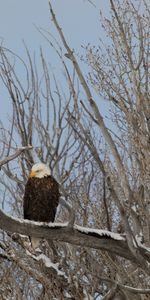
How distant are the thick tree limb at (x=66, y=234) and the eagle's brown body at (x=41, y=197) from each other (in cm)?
120

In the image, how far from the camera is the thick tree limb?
3.81m

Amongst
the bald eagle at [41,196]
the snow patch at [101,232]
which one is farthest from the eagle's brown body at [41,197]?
the snow patch at [101,232]

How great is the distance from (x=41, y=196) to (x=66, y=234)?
1.31 metres

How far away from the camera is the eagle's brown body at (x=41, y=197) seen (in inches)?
206

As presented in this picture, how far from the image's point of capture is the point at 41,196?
5230 mm

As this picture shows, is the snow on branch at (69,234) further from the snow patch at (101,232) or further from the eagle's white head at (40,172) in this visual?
the eagle's white head at (40,172)

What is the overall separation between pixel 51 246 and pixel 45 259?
0.40m

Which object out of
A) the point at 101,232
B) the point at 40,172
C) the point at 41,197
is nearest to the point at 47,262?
the point at 41,197

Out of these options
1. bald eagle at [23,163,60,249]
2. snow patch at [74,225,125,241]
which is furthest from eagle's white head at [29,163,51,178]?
snow patch at [74,225,125,241]

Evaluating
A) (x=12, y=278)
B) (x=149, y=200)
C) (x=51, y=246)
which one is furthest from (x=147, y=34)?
(x=12, y=278)

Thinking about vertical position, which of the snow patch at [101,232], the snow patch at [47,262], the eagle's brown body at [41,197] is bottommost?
the snow patch at [47,262]

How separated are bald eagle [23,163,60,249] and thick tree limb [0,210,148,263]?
1203mm

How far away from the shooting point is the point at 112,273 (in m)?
6.22

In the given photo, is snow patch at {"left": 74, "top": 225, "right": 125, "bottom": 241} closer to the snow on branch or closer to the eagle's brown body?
the snow on branch
